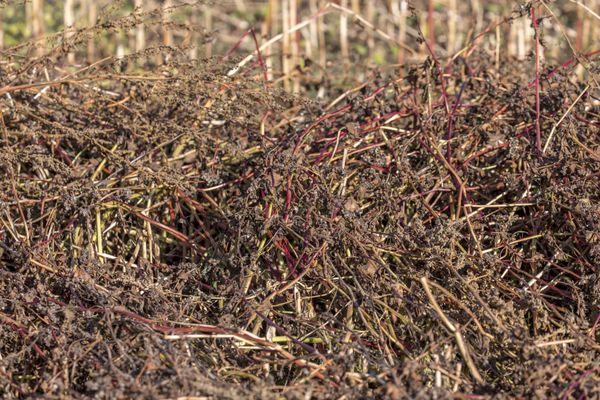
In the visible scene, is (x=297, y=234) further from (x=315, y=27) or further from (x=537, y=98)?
(x=315, y=27)

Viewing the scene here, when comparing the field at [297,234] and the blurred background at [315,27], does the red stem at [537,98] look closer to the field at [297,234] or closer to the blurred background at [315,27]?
the field at [297,234]

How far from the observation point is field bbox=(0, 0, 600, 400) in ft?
6.14

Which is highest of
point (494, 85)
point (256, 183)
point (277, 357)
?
point (494, 85)

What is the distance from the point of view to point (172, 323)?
1.99 m

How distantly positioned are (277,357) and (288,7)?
3849mm

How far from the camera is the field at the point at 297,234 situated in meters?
1.87

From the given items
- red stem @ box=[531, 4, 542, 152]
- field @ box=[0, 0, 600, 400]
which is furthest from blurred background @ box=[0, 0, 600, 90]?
red stem @ box=[531, 4, 542, 152]

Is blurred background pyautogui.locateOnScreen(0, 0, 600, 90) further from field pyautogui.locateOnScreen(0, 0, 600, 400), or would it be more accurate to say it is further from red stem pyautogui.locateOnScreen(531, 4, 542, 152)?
red stem pyautogui.locateOnScreen(531, 4, 542, 152)

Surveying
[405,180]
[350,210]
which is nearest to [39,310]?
[350,210]

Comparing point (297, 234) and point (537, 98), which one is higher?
point (537, 98)

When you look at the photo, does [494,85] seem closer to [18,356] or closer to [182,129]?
[182,129]

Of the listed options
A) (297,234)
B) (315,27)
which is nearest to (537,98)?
(297,234)

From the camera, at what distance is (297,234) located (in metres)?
2.19

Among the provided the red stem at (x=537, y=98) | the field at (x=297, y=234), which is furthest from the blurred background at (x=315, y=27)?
the red stem at (x=537, y=98)
